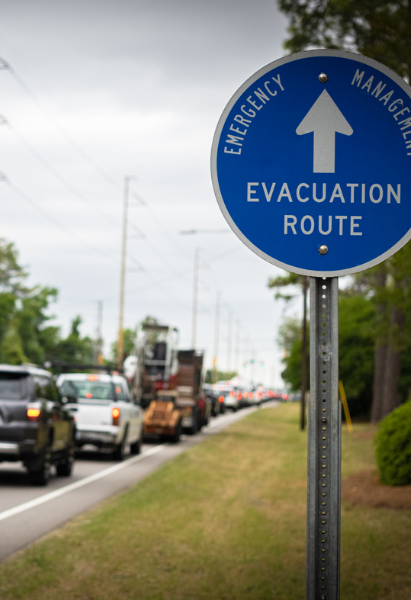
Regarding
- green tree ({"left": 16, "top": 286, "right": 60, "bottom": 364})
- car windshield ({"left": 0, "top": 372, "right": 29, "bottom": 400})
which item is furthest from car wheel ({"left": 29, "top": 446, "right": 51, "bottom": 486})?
green tree ({"left": 16, "top": 286, "right": 60, "bottom": 364})

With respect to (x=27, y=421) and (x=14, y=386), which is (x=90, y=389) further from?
(x=27, y=421)

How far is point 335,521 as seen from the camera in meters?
2.91

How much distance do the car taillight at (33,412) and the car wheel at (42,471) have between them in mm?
→ 758

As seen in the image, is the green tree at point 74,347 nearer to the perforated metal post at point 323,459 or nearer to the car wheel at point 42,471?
the car wheel at point 42,471

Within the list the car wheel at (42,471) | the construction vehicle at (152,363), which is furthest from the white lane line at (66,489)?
the construction vehicle at (152,363)

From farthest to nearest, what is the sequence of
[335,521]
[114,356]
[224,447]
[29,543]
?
[114,356] < [224,447] < [29,543] < [335,521]

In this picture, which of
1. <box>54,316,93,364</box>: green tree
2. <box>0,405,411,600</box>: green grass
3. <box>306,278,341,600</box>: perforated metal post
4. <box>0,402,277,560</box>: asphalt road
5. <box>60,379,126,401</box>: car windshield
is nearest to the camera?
<box>306,278,341,600</box>: perforated metal post

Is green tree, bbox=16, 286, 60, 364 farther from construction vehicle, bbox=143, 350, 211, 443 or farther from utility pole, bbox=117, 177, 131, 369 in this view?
construction vehicle, bbox=143, 350, 211, 443

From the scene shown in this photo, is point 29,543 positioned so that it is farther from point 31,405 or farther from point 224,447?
point 224,447

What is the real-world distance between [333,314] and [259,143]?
0.74 meters

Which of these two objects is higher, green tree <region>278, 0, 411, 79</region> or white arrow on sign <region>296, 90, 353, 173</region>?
green tree <region>278, 0, 411, 79</region>

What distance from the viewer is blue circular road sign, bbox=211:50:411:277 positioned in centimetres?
311

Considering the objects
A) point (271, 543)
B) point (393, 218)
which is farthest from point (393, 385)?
point (393, 218)

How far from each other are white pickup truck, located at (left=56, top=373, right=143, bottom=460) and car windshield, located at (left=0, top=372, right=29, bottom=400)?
4475 mm
